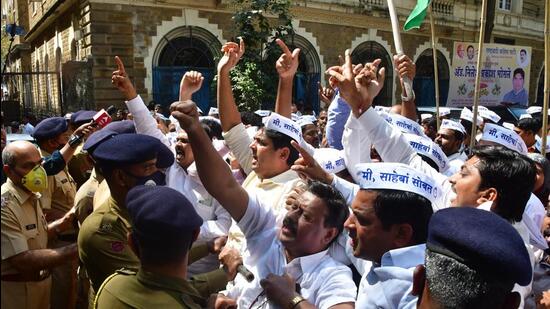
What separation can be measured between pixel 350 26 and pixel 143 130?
13.6 metres

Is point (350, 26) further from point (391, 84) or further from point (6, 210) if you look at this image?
point (6, 210)

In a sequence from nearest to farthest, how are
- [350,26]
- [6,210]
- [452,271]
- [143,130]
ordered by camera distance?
[452,271], [6,210], [143,130], [350,26]

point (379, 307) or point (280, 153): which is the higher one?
point (280, 153)

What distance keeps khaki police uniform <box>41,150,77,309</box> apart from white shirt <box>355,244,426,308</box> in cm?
269

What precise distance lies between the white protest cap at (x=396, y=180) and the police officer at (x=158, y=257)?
2.69ft

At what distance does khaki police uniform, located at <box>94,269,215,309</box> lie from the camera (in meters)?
1.70

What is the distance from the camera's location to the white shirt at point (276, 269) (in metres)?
2.07

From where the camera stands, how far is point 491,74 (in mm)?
15438

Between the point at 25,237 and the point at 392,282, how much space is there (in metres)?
2.16

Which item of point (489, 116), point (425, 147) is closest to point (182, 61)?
point (489, 116)

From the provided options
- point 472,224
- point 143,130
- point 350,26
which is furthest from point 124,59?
point 472,224

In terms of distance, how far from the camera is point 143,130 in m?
3.95

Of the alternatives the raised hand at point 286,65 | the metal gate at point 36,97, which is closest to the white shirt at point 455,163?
the raised hand at point 286,65

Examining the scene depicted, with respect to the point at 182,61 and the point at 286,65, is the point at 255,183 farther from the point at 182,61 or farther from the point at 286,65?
the point at 182,61
